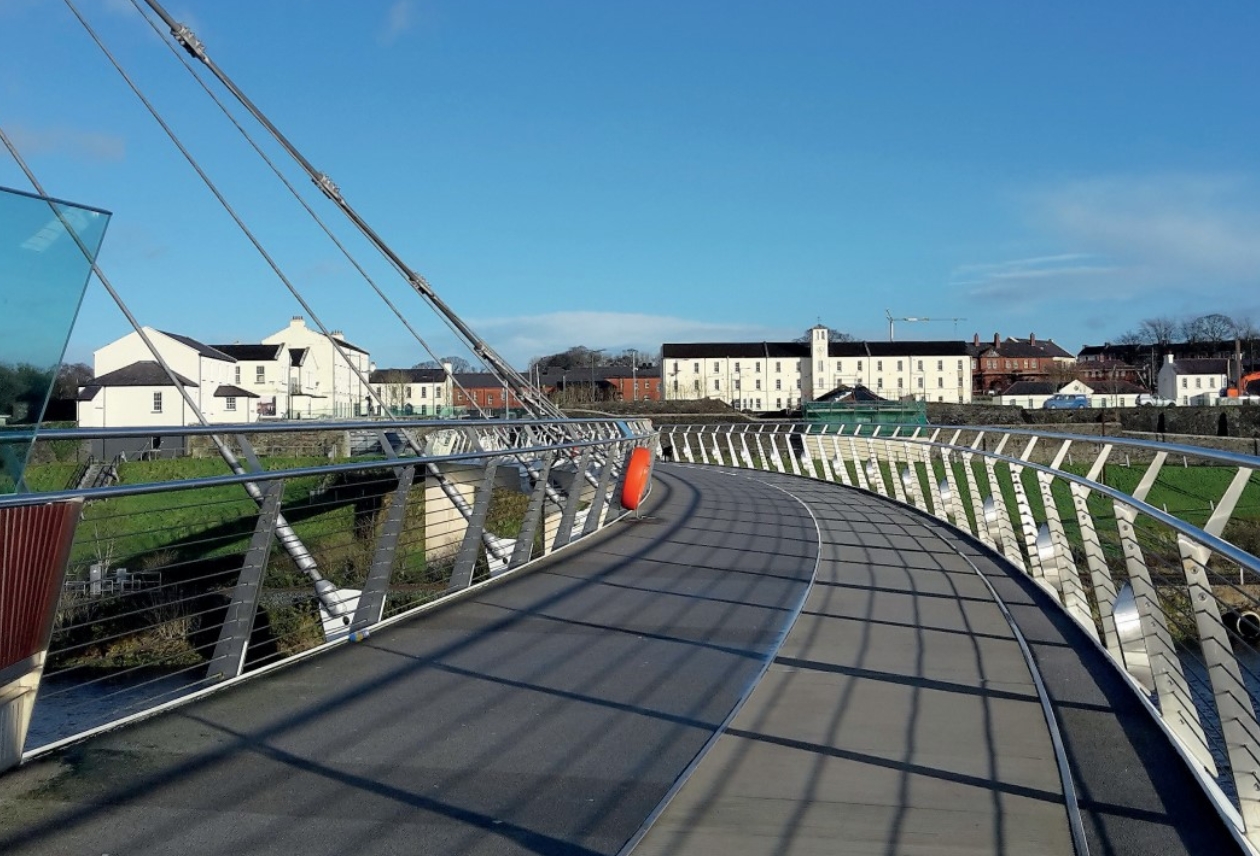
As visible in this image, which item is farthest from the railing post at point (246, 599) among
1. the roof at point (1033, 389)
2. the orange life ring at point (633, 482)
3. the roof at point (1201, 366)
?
the roof at point (1033, 389)

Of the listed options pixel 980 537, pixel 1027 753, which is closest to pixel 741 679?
pixel 1027 753

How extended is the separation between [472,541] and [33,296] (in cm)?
514

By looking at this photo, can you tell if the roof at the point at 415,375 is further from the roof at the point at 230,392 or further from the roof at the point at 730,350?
the roof at the point at 230,392

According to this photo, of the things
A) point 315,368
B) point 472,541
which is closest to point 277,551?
point 472,541

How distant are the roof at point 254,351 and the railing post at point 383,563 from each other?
71.4m

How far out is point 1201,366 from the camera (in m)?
115

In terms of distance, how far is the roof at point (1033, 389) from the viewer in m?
123

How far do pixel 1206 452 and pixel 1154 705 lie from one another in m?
1.27

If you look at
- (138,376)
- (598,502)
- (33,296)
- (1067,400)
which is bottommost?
(1067,400)

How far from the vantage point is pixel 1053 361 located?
148500 millimetres

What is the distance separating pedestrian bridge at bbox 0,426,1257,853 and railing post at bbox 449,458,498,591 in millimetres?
44

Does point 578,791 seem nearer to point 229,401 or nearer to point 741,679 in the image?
point 741,679

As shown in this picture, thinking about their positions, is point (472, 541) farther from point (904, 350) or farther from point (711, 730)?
point (904, 350)

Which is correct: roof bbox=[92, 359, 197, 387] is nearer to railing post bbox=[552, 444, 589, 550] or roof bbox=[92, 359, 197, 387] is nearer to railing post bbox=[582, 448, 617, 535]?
railing post bbox=[582, 448, 617, 535]
